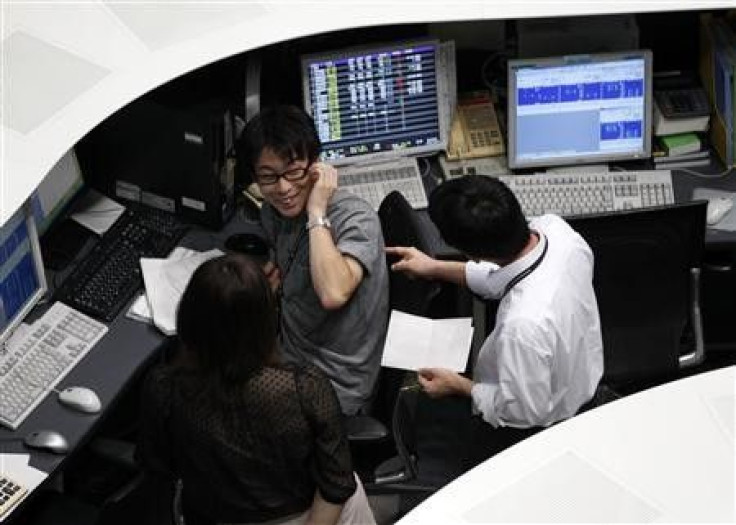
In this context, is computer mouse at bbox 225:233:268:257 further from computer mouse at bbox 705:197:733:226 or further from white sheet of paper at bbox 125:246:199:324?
computer mouse at bbox 705:197:733:226

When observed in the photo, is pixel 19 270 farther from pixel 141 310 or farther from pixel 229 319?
pixel 229 319

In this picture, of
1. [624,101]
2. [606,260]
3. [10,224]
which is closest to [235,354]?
[10,224]

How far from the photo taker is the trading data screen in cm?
398

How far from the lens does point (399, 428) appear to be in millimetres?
3418

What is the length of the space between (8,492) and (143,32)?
1.35 m

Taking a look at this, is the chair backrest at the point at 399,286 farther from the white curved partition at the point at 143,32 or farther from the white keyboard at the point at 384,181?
the white curved partition at the point at 143,32

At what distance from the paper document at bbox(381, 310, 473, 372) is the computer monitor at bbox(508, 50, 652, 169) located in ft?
2.84

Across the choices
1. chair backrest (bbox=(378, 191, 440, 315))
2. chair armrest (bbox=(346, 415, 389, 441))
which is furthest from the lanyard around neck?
chair armrest (bbox=(346, 415, 389, 441))

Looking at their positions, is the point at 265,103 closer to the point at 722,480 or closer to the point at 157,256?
the point at 157,256

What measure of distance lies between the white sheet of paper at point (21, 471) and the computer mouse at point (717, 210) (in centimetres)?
201

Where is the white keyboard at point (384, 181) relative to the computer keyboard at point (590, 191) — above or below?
above

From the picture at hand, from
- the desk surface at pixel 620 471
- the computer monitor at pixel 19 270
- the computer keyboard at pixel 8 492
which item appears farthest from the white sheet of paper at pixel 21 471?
the desk surface at pixel 620 471

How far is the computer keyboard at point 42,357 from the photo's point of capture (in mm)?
3389

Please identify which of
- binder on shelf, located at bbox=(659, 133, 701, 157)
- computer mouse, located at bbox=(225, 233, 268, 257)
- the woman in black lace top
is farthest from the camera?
binder on shelf, located at bbox=(659, 133, 701, 157)
